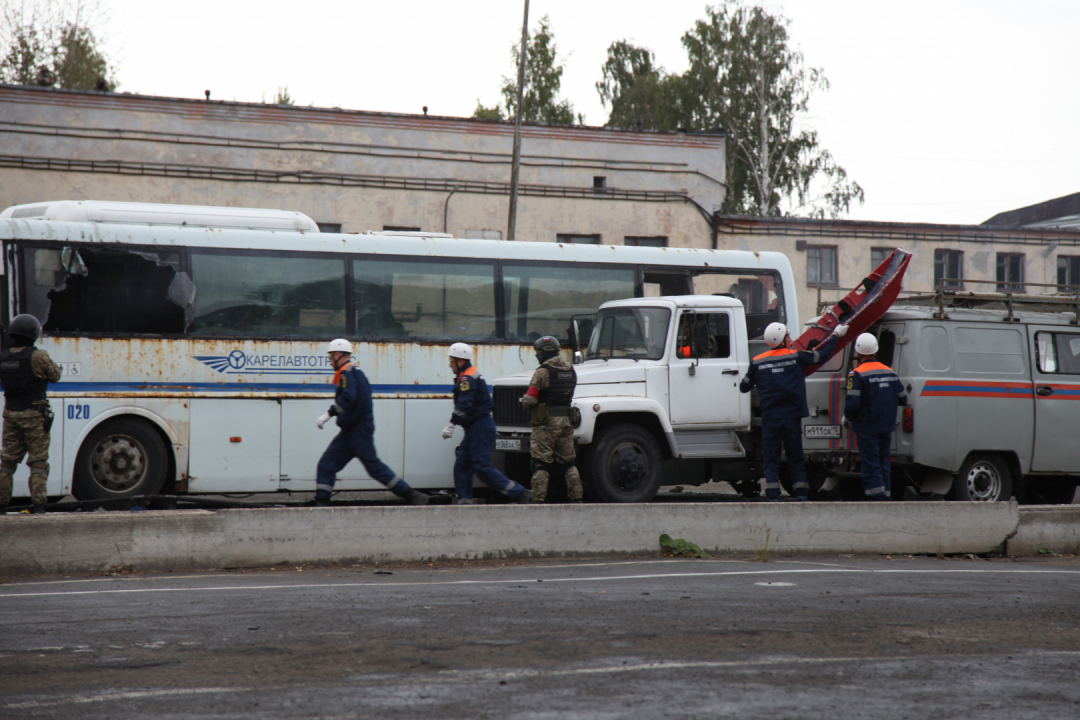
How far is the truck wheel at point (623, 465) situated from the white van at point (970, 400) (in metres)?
2.18

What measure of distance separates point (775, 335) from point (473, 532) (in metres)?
4.56

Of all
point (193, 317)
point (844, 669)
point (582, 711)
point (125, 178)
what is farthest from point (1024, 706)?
point (125, 178)

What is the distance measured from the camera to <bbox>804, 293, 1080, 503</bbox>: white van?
42.2ft

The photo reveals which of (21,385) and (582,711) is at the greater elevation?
(21,385)

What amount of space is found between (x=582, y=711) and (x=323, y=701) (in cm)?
111

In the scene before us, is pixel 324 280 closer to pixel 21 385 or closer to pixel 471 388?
pixel 471 388

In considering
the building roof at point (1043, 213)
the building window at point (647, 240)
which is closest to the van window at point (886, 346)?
the building window at point (647, 240)

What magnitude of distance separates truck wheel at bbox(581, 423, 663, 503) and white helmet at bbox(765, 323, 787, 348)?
1.71 meters

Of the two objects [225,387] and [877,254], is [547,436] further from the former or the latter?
[877,254]

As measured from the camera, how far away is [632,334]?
42.6ft

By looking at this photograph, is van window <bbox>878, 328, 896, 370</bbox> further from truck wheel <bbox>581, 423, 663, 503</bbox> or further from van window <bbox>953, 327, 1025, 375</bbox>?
truck wheel <bbox>581, 423, 663, 503</bbox>

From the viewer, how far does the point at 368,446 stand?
37.3ft

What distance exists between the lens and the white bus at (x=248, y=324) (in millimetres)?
11844

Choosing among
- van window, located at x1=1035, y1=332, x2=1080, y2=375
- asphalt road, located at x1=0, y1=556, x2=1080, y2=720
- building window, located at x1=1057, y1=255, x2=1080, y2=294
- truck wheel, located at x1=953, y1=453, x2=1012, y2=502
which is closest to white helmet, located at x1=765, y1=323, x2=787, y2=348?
truck wheel, located at x1=953, y1=453, x2=1012, y2=502
